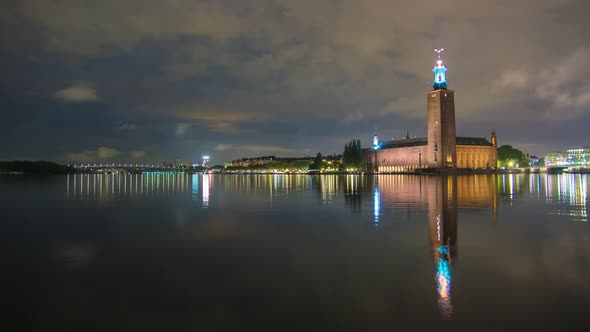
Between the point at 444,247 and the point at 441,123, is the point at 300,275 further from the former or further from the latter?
the point at 441,123

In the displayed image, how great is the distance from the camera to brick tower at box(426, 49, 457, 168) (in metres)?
130

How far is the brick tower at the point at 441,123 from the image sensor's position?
13038cm

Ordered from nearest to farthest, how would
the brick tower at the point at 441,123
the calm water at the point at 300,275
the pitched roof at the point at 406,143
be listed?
the calm water at the point at 300,275 → the brick tower at the point at 441,123 → the pitched roof at the point at 406,143

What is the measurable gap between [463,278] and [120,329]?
630cm

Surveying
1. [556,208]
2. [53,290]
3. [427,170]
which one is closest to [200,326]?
[53,290]

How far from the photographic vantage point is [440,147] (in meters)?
130

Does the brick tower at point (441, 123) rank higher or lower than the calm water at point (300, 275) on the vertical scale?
higher

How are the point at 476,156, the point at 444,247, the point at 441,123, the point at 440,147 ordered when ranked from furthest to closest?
the point at 476,156
the point at 441,123
the point at 440,147
the point at 444,247

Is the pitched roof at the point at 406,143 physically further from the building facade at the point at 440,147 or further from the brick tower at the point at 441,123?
the brick tower at the point at 441,123

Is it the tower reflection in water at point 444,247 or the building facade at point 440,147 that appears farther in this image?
the building facade at point 440,147

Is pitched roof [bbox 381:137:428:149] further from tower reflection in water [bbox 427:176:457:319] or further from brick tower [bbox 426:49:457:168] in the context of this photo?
tower reflection in water [bbox 427:176:457:319]

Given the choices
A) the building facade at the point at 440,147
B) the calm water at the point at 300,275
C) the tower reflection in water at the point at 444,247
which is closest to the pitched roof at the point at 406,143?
the building facade at the point at 440,147

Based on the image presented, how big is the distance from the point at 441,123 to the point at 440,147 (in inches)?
290

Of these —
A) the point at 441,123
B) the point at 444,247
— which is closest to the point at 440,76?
the point at 441,123
